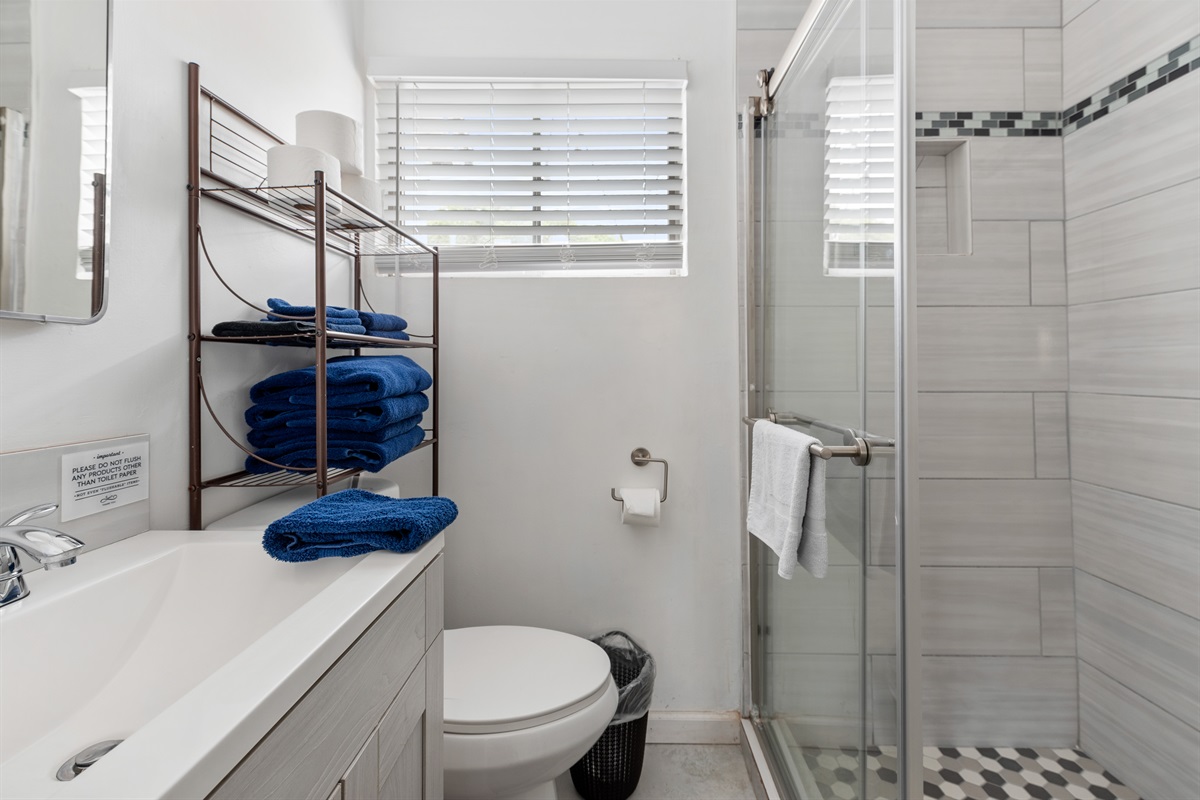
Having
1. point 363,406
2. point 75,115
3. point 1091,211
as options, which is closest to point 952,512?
point 1091,211

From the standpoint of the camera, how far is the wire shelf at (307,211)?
1.06 meters

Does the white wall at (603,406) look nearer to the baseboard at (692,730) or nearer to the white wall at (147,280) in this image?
the baseboard at (692,730)

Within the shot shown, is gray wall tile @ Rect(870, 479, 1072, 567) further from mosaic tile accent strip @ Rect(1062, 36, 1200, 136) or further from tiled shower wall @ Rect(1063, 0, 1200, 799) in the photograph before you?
mosaic tile accent strip @ Rect(1062, 36, 1200, 136)

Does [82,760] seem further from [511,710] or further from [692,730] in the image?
[692,730]

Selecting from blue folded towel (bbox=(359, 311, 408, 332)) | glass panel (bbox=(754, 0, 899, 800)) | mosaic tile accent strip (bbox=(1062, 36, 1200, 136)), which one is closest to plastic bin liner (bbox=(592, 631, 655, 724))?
glass panel (bbox=(754, 0, 899, 800))

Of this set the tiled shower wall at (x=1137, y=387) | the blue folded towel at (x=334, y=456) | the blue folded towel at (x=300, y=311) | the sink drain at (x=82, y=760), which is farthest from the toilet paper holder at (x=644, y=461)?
the sink drain at (x=82, y=760)

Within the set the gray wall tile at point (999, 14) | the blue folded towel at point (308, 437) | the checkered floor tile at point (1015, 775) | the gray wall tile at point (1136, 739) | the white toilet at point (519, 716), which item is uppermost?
the gray wall tile at point (999, 14)

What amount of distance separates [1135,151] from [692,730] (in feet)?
5.97

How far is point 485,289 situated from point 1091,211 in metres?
1.59

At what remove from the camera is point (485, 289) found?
1698 mm

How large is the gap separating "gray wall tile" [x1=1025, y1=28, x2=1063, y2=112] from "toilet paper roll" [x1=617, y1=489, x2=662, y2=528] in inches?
57.2

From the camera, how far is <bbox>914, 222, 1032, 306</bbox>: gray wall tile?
5.38 feet

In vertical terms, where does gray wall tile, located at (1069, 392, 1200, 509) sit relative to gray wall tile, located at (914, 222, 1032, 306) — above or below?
below

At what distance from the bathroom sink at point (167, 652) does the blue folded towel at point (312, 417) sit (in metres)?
0.27
